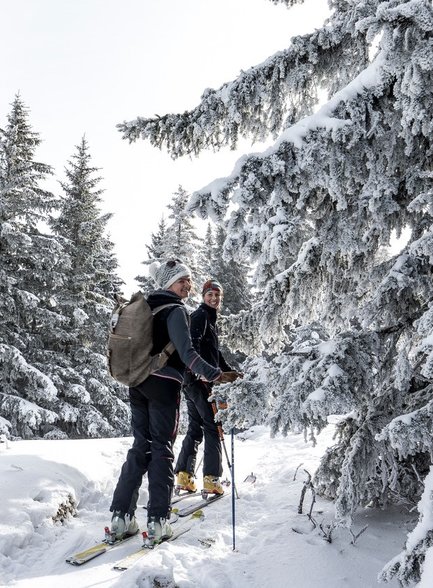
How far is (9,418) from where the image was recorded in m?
16.9

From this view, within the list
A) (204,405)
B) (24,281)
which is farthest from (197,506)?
(24,281)

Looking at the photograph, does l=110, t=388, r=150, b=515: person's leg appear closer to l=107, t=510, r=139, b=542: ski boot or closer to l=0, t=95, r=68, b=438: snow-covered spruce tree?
l=107, t=510, r=139, b=542: ski boot

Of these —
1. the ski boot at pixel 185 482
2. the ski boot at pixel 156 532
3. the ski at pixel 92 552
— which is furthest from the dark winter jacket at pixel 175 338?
the ski boot at pixel 185 482

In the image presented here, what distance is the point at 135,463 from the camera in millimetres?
4438

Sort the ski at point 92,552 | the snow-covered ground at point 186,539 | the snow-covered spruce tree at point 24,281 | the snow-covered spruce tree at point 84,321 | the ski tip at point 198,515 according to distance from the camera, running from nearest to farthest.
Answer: the snow-covered ground at point 186,539
the ski at point 92,552
the ski tip at point 198,515
the snow-covered spruce tree at point 24,281
the snow-covered spruce tree at point 84,321

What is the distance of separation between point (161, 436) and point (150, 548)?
943 mm

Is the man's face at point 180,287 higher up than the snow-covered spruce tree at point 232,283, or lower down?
lower down

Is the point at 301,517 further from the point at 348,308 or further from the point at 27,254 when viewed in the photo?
the point at 27,254

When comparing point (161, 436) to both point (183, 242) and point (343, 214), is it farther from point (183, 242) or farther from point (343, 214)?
point (183, 242)

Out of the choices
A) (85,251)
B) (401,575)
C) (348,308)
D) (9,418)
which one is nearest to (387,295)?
(348,308)

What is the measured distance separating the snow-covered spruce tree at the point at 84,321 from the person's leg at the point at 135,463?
14618mm

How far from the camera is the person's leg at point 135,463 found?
432 centimetres

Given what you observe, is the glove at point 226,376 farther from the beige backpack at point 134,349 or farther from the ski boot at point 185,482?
the ski boot at point 185,482

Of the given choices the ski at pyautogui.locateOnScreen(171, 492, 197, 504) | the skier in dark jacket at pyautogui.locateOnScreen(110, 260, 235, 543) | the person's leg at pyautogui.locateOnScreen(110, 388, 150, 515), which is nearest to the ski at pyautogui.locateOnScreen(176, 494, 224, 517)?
the ski at pyautogui.locateOnScreen(171, 492, 197, 504)
